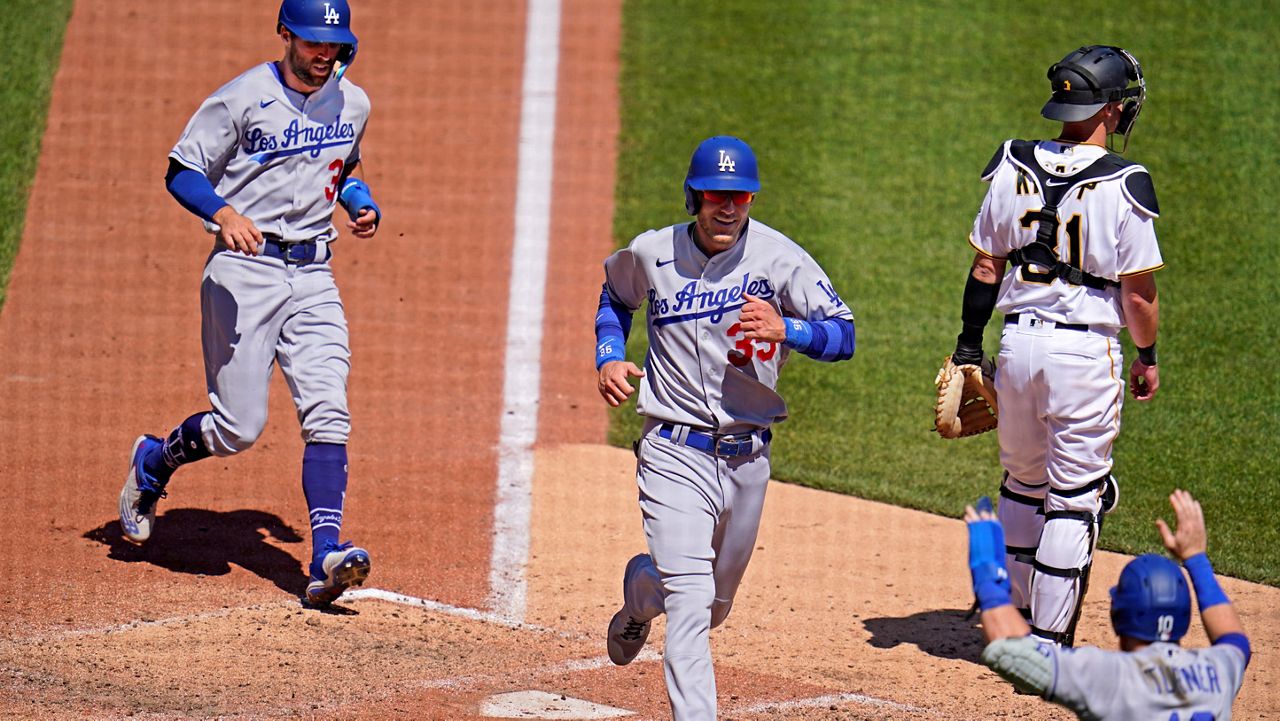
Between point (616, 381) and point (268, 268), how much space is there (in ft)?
6.81

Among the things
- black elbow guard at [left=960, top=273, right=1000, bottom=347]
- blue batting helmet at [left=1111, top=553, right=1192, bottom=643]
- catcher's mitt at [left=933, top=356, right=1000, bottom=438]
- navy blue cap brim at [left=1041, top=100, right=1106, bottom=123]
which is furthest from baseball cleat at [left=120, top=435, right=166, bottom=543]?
blue batting helmet at [left=1111, top=553, right=1192, bottom=643]

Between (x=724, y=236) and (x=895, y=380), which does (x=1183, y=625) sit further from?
(x=895, y=380)

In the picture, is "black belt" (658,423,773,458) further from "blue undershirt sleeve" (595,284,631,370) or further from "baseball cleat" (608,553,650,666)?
"baseball cleat" (608,553,650,666)

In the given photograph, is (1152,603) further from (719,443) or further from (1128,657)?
(719,443)

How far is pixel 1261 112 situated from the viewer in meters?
12.3

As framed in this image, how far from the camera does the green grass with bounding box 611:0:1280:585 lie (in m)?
8.86

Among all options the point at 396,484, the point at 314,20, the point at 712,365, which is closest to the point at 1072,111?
the point at 712,365

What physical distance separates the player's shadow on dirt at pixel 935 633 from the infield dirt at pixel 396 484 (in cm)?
2

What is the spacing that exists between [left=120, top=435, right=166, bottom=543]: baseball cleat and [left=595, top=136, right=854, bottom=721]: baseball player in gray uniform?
2573 mm

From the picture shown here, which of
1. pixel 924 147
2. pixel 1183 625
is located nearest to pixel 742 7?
pixel 924 147

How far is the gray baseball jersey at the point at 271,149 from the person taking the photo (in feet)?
20.2

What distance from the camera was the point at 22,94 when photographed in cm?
1235

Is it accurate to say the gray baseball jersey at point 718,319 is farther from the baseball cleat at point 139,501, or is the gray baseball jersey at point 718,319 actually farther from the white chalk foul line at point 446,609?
the baseball cleat at point 139,501

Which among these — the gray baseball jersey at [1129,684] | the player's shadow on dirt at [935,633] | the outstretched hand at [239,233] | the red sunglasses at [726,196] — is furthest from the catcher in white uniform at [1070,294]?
the outstretched hand at [239,233]
